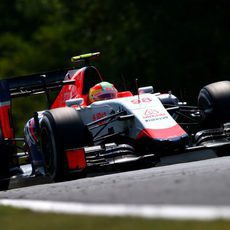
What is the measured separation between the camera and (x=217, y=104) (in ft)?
45.1

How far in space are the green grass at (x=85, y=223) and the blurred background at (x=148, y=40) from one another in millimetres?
20704

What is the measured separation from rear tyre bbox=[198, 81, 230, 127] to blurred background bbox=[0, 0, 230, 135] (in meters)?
14.4

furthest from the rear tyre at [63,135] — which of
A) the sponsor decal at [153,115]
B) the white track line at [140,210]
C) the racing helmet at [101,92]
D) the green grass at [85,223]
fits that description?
the green grass at [85,223]

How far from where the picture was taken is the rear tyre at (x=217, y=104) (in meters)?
13.7

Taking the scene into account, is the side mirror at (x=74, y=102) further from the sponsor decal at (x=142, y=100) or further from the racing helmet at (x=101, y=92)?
the sponsor decal at (x=142, y=100)

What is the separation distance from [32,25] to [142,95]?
4795 centimetres

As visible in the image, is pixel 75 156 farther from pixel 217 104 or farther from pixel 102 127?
pixel 217 104

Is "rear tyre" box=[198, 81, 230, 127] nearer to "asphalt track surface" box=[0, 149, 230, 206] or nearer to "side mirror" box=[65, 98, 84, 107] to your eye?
"side mirror" box=[65, 98, 84, 107]

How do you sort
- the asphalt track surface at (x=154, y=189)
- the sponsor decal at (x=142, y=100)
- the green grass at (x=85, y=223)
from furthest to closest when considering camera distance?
the sponsor decal at (x=142, y=100), the asphalt track surface at (x=154, y=189), the green grass at (x=85, y=223)

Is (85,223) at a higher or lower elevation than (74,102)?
lower

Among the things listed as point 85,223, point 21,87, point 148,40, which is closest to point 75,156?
point 21,87

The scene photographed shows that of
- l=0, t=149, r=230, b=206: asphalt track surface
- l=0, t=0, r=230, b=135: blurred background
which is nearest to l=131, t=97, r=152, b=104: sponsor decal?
l=0, t=149, r=230, b=206: asphalt track surface

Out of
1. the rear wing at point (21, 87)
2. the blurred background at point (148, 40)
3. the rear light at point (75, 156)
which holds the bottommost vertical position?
the rear light at point (75, 156)

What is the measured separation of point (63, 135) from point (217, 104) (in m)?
2.66
